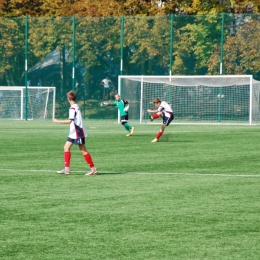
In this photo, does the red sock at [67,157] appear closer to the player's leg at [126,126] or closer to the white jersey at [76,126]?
the white jersey at [76,126]

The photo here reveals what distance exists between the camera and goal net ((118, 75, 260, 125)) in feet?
131

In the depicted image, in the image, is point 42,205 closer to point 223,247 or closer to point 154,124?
point 223,247

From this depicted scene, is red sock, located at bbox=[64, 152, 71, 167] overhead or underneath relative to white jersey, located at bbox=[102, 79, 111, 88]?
underneath

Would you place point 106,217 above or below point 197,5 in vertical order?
below

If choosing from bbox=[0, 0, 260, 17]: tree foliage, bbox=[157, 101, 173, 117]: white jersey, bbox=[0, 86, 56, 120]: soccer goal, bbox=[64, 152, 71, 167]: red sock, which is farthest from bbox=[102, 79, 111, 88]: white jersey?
bbox=[64, 152, 71, 167]: red sock

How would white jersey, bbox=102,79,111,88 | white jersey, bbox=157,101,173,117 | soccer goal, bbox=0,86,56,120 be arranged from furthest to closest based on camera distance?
white jersey, bbox=102,79,111,88 < soccer goal, bbox=0,86,56,120 < white jersey, bbox=157,101,173,117

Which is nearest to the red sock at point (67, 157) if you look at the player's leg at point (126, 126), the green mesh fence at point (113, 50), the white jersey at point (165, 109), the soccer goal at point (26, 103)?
the white jersey at point (165, 109)

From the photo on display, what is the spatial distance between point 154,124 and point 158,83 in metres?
3.00

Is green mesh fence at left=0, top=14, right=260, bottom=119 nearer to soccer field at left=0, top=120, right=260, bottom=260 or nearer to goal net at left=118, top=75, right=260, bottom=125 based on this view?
goal net at left=118, top=75, right=260, bottom=125

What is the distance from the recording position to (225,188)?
12984 millimetres

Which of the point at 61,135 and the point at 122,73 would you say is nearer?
the point at 61,135

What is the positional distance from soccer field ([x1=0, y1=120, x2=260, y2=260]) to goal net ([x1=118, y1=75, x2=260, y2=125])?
19418 mm

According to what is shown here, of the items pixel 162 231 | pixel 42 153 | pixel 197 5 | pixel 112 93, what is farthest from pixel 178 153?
pixel 197 5

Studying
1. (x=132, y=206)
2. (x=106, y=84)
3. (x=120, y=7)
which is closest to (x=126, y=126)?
(x=106, y=84)
